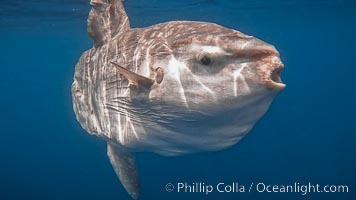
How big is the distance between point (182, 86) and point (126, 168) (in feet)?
10.6

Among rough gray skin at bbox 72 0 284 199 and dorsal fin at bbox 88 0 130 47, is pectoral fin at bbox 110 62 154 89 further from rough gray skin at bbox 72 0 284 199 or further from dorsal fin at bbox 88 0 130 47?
dorsal fin at bbox 88 0 130 47

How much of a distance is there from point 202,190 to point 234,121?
1582 centimetres

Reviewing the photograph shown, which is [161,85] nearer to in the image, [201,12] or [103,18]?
[103,18]

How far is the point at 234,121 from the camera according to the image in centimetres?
298

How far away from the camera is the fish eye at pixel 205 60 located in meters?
2.82

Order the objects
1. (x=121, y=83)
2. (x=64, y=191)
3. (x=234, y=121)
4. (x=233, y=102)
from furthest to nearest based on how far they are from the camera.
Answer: (x=64, y=191) → (x=121, y=83) → (x=234, y=121) → (x=233, y=102)

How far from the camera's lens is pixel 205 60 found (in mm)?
2850

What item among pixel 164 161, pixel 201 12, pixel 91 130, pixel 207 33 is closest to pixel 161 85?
pixel 207 33

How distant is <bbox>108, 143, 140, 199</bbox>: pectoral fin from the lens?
5797mm

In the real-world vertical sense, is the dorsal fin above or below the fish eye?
above

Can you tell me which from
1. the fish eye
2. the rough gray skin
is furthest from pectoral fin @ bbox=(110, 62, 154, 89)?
the fish eye

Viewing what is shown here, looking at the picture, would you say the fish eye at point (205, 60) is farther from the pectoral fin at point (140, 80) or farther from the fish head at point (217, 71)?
the pectoral fin at point (140, 80)

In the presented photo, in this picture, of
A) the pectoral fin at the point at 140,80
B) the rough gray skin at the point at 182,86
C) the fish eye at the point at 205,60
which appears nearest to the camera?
the rough gray skin at the point at 182,86

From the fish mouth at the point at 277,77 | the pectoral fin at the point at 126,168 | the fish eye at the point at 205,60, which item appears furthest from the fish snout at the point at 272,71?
the pectoral fin at the point at 126,168
